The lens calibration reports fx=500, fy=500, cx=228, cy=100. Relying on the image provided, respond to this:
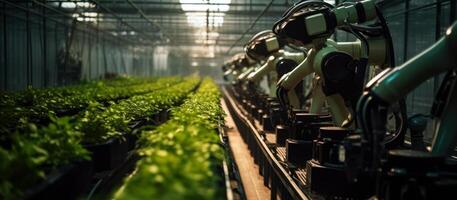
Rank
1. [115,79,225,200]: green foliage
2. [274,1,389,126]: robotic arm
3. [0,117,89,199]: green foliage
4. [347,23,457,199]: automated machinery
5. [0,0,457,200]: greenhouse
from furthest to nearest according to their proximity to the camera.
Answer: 1. [274,1,389,126]: robotic arm
2. [347,23,457,199]: automated machinery
3. [0,0,457,200]: greenhouse
4. [0,117,89,199]: green foliage
5. [115,79,225,200]: green foliage

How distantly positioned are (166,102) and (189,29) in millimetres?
15801

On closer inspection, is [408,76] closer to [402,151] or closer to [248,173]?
[402,151]

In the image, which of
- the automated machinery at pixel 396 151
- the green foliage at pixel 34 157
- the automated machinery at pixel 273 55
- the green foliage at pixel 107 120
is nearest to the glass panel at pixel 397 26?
the automated machinery at pixel 273 55

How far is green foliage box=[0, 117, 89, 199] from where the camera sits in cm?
242

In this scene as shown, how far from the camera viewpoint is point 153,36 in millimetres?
26734

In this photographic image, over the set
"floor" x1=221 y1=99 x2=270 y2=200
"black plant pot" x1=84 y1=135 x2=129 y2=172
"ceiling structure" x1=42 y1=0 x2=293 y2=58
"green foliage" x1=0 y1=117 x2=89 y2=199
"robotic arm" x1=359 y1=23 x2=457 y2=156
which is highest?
"ceiling structure" x1=42 y1=0 x2=293 y2=58

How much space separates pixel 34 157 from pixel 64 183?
0.31 meters

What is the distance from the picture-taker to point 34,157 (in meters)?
2.74

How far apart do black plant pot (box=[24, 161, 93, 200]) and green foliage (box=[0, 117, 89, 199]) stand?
0.19 feet

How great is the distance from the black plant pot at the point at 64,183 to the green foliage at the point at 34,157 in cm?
6

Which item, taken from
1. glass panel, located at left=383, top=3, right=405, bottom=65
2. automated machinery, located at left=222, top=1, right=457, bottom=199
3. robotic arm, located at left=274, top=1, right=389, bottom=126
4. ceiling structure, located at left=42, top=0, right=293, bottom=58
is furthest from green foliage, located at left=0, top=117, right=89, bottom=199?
ceiling structure, located at left=42, top=0, right=293, bottom=58

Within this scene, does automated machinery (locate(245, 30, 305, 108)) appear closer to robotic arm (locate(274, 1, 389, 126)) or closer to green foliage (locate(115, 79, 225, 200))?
robotic arm (locate(274, 1, 389, 126))

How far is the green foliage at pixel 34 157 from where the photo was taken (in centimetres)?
242

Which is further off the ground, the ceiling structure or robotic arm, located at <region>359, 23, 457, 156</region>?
the ceiling structure
